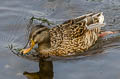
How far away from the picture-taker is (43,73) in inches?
301

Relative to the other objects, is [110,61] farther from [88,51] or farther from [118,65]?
[88,51]

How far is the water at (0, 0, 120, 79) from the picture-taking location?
750cm

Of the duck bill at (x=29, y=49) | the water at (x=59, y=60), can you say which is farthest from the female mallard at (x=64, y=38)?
the water at (x=59, y=60)

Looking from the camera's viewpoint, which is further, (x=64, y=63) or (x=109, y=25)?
(x=109, y=25)

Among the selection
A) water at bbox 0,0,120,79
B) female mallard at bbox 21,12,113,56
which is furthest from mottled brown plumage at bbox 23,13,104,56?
water at bbox 0,0,120,79

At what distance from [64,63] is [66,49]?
0.39m

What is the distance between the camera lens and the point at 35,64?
26.0ft

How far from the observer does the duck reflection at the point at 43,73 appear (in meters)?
7.45

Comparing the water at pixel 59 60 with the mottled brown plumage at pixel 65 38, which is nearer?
the water at pixel 59 60

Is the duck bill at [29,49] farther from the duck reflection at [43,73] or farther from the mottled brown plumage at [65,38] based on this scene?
the duck reflection at [43,73]

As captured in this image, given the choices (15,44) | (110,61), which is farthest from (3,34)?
(110,61)

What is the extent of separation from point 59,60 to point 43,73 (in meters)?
0.60

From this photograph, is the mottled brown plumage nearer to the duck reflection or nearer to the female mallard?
the female mallard

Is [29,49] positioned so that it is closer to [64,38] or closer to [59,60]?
[59,60]
